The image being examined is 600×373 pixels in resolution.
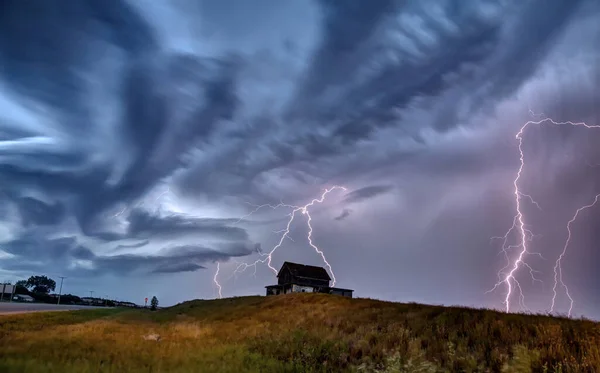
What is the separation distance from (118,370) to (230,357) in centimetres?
385

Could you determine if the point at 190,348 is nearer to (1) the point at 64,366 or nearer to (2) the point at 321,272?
(1) the point at 64,366

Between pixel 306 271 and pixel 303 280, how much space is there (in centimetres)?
248

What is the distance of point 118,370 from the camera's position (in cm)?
944

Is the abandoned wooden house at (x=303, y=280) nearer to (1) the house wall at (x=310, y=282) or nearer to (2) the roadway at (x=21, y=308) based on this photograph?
(1) the house wall at (x=310, y=282)

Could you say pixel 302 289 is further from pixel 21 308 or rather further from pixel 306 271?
pixel 21 308

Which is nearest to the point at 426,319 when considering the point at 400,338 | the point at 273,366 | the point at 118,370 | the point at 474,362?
the point at 400,338

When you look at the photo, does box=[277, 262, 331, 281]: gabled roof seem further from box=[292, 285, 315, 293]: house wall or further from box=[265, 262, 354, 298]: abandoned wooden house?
box=[292, 285, 315, 293]: house wall

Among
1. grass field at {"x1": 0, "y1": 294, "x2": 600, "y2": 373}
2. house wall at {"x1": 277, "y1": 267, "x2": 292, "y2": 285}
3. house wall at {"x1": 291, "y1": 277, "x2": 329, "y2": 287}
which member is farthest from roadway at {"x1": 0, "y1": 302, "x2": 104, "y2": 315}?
house wall at {"x1": 291, "y1": 277, "x2": 329, "y2": 287}

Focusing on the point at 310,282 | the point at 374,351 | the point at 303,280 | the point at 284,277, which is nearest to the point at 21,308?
the point at 374,351

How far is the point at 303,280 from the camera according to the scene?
70.4m

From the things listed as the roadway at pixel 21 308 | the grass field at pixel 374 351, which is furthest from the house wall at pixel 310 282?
the grass field at pixel 374 351

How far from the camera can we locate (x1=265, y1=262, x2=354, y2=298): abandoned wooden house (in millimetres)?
69625

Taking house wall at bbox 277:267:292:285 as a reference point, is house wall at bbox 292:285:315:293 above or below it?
below

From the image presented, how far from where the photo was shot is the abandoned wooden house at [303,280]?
69.6 m
